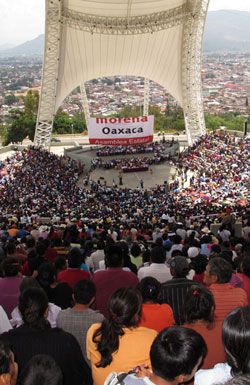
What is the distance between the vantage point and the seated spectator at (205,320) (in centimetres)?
371

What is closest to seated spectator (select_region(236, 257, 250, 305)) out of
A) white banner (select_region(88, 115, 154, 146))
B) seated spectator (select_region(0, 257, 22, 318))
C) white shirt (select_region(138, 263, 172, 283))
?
white shirt (select_region(138, 263, 172, 283))

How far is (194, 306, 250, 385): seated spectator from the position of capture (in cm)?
264

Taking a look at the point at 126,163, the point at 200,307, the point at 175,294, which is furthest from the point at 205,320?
the point at 126,163

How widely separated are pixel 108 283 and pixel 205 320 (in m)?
1.91

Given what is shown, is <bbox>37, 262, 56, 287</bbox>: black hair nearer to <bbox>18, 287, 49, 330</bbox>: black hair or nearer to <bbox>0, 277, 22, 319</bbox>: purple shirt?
<bbox>0, 277, 22, 319</bbox>: purple shirt

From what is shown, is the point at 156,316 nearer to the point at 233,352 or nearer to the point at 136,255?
the point at 233,352

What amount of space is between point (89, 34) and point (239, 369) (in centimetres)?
3745

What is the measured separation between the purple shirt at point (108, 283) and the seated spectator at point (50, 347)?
1751mm

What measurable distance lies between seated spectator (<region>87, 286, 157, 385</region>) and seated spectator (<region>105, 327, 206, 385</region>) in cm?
53

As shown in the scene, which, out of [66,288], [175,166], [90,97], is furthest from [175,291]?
[90,97]

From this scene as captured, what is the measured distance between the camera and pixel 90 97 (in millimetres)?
166625

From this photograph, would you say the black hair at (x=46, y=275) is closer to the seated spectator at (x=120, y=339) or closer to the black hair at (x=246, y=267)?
the seated spectator at (x=120, y=339)

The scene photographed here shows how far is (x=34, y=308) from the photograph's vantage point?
3801 mm

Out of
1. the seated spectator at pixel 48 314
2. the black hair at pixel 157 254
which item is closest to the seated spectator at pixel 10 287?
the seated spectator at pixel 48 314
